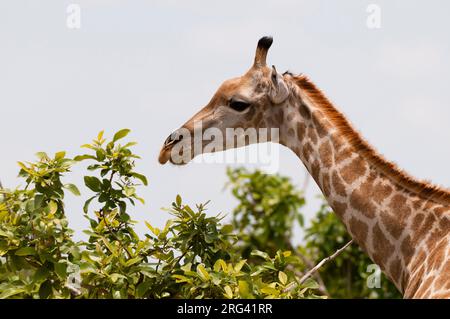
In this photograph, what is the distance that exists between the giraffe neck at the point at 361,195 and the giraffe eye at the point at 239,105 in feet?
1.36

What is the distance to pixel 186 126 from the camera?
9.98m

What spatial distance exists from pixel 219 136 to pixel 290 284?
84.8 inches

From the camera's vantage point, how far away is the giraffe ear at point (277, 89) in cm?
995

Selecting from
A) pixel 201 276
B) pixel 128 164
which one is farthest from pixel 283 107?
pixel 201 276

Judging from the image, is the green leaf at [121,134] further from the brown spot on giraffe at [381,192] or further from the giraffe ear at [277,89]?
the brown spot on giraffe at [381,192]

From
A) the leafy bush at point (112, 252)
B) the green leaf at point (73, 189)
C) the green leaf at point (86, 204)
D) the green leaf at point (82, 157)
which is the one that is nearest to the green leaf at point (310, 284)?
the leafy bush at point (112, 252)

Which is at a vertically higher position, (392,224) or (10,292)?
(392,224)

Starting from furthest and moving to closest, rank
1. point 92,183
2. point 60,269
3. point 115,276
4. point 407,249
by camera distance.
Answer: point 92,183
point 407,249
point 115,276
point 60,269

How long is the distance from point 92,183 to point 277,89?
215 centimetres

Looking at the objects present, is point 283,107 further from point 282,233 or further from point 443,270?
point 282,233

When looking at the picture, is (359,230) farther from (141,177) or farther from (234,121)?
(141,177)

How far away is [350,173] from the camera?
9.38 metres

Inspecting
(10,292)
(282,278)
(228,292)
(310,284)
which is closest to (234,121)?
(282,278)

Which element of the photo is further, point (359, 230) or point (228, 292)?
point (359, 230)
